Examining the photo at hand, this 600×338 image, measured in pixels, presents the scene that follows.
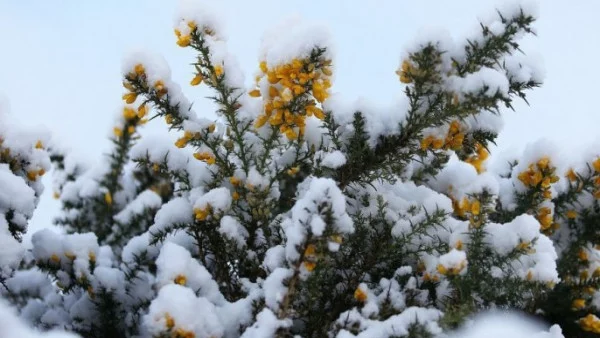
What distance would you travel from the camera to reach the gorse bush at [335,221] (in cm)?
168

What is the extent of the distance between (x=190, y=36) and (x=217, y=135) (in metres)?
0.36

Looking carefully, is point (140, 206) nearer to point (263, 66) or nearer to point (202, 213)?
point (202, 213)

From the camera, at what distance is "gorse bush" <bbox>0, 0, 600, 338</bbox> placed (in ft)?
5.51

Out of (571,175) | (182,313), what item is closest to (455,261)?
(182,313)

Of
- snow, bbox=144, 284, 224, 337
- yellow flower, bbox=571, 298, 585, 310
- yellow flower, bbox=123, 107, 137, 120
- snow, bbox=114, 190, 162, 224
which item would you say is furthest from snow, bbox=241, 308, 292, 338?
A: yellow flower, bbox=123, 107, 137, 120

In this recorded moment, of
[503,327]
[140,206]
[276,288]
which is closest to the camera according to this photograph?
[503,327]

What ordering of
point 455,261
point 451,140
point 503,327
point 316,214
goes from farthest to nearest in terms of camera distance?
1. point 451,140
2. point 455,261
3. point 316,214
4. point 503,327

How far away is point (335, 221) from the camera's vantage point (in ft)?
4.77

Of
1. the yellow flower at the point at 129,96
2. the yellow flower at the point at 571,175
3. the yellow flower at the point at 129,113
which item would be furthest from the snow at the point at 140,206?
the yellow flower at the point at 571,175

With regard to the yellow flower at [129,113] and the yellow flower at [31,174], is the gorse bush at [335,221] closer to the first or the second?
the yellow flower at [31,174]

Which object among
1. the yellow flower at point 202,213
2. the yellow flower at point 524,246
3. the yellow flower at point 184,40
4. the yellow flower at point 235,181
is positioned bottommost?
the yellow flower at point 524,246

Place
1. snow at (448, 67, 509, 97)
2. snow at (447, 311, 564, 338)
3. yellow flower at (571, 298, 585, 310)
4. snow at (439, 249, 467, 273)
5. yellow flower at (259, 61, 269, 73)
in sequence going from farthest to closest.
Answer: yellow flower at (571, 298, 585, 310) < yellow flower at (259, 61, 269, 73) < snow at (448, 67, 509, 97) < snow at (439, 249, 467, 273) < snow at (447, 311, 564, 338)

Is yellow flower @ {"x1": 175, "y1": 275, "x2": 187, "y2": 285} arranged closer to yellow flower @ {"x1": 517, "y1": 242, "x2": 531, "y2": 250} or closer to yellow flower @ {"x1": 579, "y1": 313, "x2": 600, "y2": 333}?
yellow flower @ {"x1": 517, "y1": 242, "x2": 531, "y2": 250}

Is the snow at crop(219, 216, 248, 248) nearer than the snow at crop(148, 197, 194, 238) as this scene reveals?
Yes
